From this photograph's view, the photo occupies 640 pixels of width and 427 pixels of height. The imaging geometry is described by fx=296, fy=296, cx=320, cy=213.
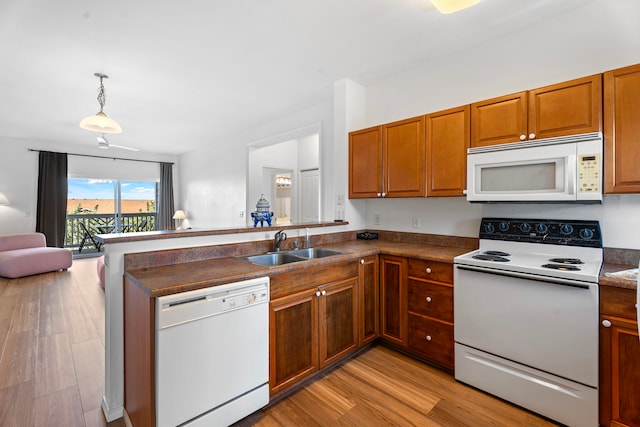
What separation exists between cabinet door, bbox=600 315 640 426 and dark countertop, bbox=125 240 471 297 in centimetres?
87

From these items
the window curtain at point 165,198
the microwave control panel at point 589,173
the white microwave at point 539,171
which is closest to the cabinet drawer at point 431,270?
the white microwave at point 539,171

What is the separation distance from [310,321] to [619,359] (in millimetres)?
1676

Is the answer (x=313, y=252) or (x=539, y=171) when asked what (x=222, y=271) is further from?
(x=539, y=171)

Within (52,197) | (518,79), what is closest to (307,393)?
(518,79)

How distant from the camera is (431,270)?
225cm

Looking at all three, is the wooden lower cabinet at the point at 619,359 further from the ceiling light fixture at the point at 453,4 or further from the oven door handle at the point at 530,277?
the ceiling light fixture at the point at 453,4

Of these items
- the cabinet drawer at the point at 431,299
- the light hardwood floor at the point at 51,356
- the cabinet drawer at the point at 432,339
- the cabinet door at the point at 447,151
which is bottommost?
the light hardwood floor at the point at 51,356

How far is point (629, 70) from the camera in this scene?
5.49ft

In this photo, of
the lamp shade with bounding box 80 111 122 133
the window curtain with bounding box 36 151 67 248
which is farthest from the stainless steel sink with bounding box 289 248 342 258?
the window curtain with bounding box 36 151 67 248

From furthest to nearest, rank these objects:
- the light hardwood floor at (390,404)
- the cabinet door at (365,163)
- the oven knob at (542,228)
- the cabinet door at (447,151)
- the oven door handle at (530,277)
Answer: the cabinet door at (365,163)
the cabinet door at (447,151)
the oven knob at (542,228)
the light hardwood floor at (390,404)
the oven door handle at (530,277)

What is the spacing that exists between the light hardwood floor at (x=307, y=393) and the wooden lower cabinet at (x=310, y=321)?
17cm

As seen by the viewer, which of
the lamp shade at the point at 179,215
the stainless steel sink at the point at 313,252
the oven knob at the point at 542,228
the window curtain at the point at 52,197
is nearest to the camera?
the oven knob at the point at 542,228

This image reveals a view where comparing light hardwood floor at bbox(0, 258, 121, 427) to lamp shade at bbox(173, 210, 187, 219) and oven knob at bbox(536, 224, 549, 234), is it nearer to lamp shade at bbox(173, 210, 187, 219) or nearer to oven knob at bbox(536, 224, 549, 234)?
oven knob at bbox(536, 224, 549, 234)

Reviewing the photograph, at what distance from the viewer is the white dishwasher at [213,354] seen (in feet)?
4.54
